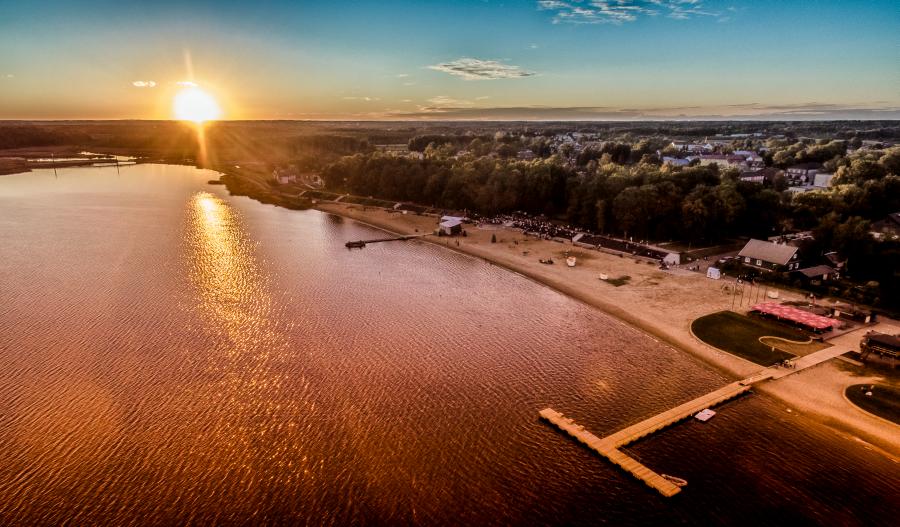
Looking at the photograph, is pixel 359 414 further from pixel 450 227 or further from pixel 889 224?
pixel 889 224

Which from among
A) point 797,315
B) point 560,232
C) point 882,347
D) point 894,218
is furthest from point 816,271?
point 560,232

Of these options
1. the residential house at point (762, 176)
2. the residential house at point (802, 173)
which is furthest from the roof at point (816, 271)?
the residential house at point (802, 173)

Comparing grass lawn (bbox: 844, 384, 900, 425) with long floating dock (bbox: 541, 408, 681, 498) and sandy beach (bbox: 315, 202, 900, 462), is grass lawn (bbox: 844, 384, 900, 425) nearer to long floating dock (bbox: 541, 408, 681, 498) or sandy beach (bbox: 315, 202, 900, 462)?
sandy beach (bbox: 315, 202, 900, 462)

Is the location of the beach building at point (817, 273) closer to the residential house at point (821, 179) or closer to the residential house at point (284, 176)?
the residential house at point (821, 179)

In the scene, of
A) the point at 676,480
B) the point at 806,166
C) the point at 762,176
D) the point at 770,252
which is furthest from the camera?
the point at 806,166

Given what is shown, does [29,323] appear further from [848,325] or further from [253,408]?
[848,325]

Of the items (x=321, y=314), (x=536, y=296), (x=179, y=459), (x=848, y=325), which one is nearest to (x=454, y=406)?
(x=179, y=459)
